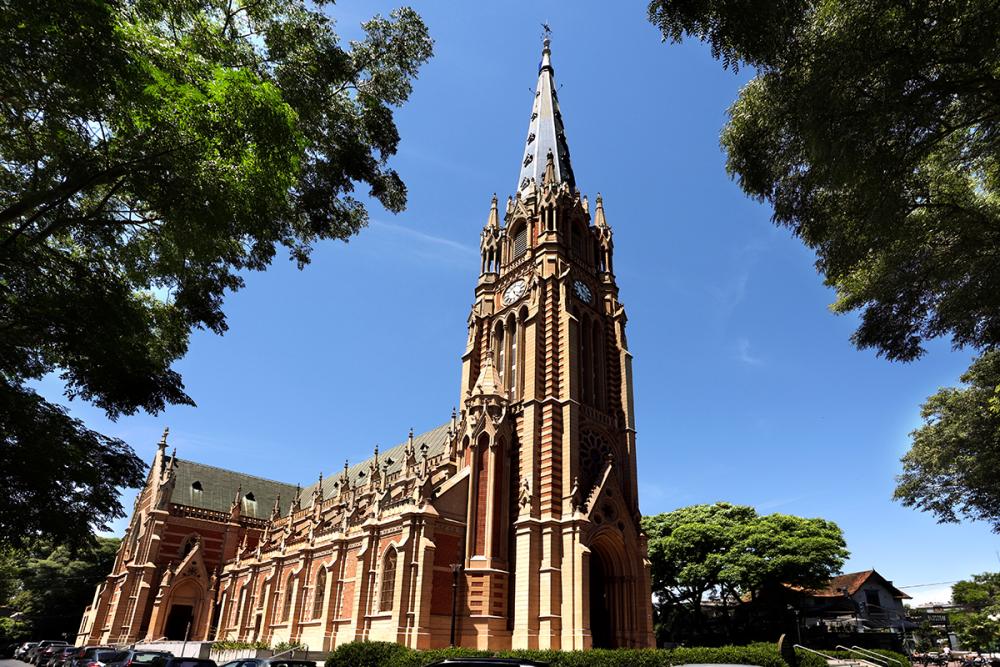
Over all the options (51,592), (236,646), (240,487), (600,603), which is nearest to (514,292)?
(600,603)

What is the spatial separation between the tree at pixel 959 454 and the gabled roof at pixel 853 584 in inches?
807

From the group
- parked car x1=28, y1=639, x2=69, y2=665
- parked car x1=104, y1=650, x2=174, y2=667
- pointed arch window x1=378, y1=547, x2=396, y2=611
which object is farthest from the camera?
parked car x1=28, y1=639, x2=69, y2=665

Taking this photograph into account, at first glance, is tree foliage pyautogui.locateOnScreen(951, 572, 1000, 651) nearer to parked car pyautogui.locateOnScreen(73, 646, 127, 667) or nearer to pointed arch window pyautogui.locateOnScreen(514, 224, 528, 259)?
pointed arch window pyautogui.locateOnScreen(514, 224, 528, 259)

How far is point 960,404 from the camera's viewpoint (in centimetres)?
2608

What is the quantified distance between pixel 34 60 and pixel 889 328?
774 inches

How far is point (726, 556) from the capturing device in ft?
136

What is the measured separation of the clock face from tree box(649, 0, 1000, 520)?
69.5 feet

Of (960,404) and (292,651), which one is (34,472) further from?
(960,404)

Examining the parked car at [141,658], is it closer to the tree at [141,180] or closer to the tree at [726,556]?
the tree at [141,180]

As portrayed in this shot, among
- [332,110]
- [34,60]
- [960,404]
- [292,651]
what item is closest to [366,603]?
[292,651]

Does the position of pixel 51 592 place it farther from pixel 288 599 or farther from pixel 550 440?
pixel 550 440

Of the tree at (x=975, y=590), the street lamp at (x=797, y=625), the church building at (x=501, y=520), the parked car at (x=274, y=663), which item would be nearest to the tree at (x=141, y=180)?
the parked car at (x=274, y=663)

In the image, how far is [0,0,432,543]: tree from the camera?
30.1ft

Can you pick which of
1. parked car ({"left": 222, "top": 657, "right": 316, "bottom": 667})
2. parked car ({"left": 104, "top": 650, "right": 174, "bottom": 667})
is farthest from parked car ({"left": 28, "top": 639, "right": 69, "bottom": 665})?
parked car ({"left": 222, "top": 657, "right": 316, "bottom": 667})
